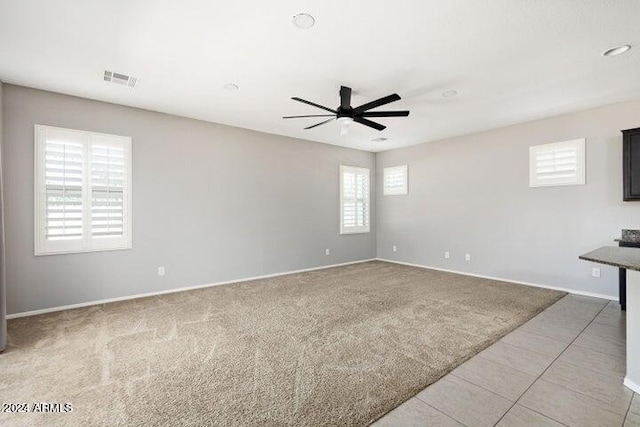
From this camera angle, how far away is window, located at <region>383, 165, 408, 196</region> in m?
7.00

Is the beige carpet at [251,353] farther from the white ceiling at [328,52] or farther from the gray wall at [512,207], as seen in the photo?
the white ceiling at [328,52]

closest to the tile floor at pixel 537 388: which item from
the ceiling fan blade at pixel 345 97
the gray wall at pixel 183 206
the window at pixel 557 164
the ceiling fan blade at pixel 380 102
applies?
the window at pixel 557 164

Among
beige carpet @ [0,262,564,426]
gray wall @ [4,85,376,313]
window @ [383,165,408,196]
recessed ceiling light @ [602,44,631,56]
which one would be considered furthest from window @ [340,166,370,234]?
recessed ceiling light @ [602,44,631,56]

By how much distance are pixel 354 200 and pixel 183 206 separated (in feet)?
12.8

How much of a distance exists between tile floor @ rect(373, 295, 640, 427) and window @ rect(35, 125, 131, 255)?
425 centimetres

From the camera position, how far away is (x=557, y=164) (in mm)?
4738

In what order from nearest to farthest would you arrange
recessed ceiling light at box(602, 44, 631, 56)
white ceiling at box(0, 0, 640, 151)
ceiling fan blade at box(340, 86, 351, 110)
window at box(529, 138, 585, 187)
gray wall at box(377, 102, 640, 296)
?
white ceiling at box(0, 0, 640, 151) < recessed ceiling light at box(602, 44, 631, 56) < ceiling fan blade at box(340, 86, 351, 110) < gray wall at box(377, 102, 640, 296) < window at box(529, 138, 585, 187)

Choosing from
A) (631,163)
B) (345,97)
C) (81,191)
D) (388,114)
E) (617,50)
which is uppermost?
(617,50)

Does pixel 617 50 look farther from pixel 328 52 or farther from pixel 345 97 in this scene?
pixel 328 52

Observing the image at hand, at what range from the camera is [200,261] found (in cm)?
496

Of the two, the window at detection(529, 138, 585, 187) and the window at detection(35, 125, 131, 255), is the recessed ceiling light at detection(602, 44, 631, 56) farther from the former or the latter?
the window at detection(35, 125, 131, 255)

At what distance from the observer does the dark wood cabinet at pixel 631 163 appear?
3.86 m

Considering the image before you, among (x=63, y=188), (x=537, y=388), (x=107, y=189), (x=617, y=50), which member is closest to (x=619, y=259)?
(x=537, y=388)

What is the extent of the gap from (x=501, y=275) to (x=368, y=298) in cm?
286
